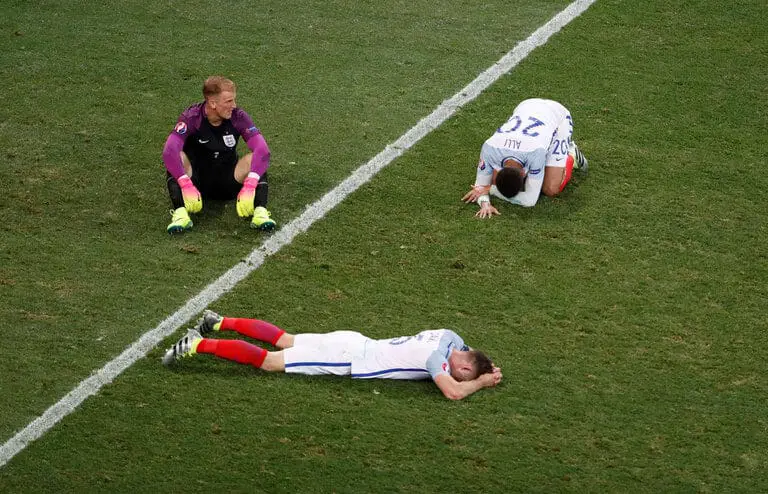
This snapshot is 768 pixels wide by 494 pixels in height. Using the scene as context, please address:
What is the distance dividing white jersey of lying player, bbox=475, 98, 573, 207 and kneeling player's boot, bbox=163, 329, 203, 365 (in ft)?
9.55

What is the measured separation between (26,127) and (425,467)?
565cm

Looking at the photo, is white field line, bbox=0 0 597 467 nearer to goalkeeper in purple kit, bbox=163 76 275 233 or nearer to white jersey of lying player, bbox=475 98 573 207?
goalkeeper in purple kit, bbox=163 76 275 233

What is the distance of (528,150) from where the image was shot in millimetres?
9211

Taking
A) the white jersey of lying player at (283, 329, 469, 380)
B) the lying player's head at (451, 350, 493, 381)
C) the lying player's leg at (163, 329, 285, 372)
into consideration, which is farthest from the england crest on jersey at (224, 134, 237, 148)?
the lying player's head at (451, 350, 493, 381)

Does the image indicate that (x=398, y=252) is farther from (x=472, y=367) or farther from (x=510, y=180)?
(x=472, y=367)

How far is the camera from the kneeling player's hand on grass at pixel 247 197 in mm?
8977

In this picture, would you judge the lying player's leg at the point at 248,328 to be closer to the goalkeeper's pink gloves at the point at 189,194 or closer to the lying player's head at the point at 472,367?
the lying player's head at the point at 472,367

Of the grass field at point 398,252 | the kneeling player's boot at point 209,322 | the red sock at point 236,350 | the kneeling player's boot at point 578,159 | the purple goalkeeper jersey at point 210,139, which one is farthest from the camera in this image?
the kneeling player's boot at point 578,159

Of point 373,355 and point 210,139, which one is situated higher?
point 210,139

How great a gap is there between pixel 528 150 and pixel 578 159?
25.1 inches

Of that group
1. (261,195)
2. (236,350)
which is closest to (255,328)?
(236,350)

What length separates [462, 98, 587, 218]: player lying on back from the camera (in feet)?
30.1

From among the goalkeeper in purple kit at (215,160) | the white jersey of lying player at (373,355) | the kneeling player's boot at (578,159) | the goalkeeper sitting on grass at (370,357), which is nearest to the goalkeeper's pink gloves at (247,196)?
the goalkeeper in purple kit at (215,160)

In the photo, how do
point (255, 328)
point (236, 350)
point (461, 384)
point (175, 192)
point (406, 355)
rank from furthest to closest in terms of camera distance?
point (175, 192), point (255, 328), point (236, 350), point (406, 355), point (461, 384)
